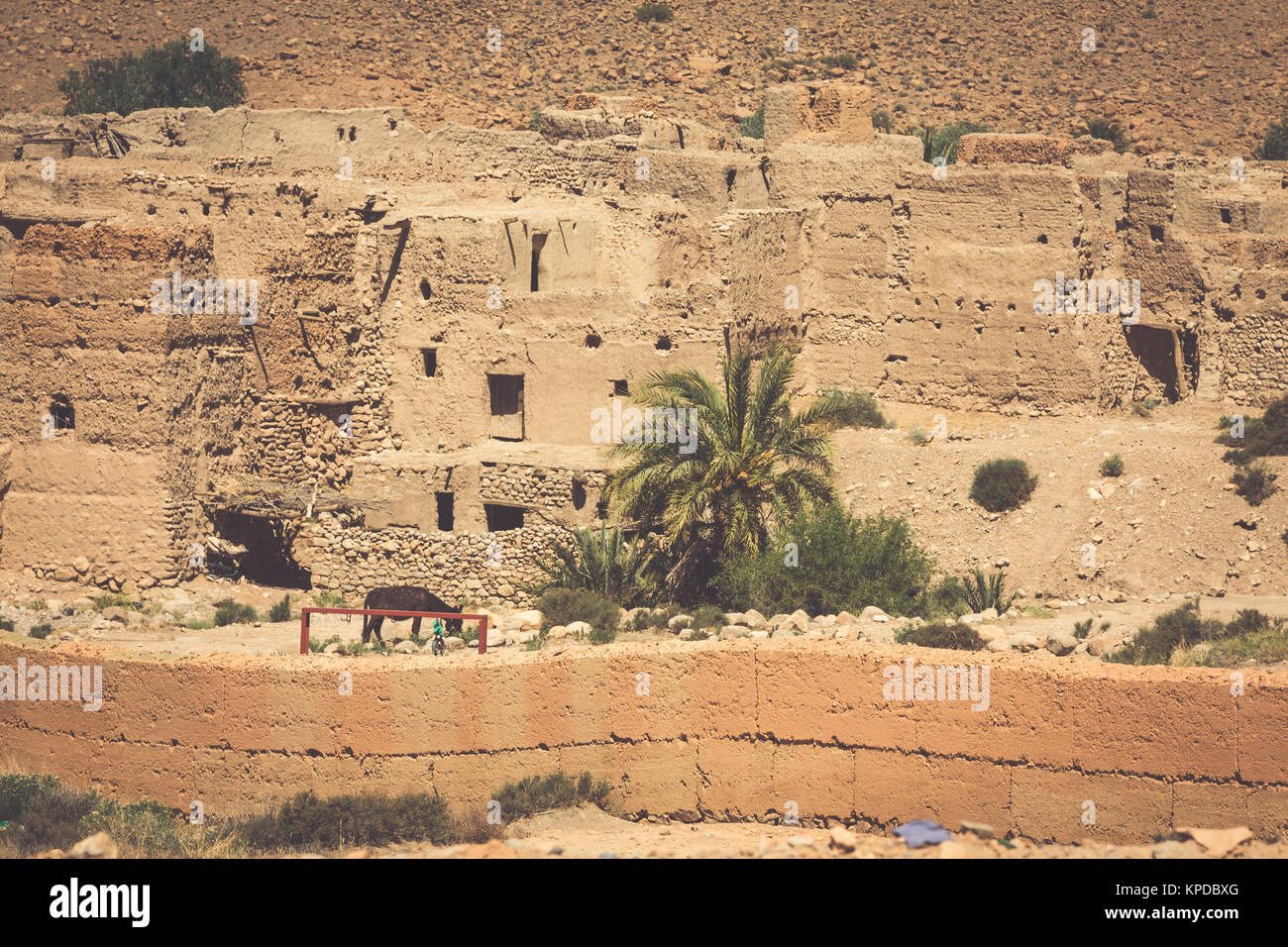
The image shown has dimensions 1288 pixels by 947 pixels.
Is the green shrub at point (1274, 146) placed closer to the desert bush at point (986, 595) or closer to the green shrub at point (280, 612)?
the desert bush at point (986, 595)

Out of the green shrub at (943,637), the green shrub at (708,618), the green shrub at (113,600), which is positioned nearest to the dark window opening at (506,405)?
the green shrub at (708,618)

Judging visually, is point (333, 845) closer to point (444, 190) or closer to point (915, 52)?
point (444, 190)

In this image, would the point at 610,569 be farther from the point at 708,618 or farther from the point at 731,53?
the point at 731,53

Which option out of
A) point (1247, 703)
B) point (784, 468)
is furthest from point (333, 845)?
point (784, 468)

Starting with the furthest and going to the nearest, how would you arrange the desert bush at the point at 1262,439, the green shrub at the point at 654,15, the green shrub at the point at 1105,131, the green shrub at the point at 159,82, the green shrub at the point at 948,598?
the green shrub at the point at 654,15 → the green shrub at the point at 1105,131 → the green shrub at the point at 159,82 → the desert bush at the point at 1262,439 → the green shrub at the point at 948,598

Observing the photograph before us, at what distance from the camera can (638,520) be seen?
24578mm

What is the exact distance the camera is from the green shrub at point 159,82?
44.7 metres

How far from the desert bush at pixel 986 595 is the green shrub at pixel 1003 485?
1812mm

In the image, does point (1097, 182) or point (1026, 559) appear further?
point (1097, 182)

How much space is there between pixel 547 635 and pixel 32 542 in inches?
331

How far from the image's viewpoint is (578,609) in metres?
23.0

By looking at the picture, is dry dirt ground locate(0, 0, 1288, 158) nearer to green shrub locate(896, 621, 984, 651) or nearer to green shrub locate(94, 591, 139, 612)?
green shrub locate(94, 591, 139, 612)

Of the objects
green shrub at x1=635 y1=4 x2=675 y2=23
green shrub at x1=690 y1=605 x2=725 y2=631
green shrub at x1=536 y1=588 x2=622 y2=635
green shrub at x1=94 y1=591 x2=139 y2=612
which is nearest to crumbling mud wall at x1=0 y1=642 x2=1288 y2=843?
green shrub at x1=690 y1=605 x2=725 y2=631

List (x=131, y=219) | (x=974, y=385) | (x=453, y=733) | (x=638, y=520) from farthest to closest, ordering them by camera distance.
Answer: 1. (x=974, y=385)
2. (x=131, y=219)
3. (x=638, y=520)
4. (x=453, y=733)
